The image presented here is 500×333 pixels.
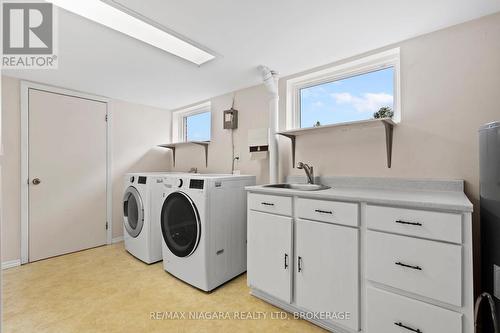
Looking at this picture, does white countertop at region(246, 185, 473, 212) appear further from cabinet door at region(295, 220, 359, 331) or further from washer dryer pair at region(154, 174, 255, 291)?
washer dryer pair at region(154, 174, 255, 291)

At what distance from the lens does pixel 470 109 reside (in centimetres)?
172

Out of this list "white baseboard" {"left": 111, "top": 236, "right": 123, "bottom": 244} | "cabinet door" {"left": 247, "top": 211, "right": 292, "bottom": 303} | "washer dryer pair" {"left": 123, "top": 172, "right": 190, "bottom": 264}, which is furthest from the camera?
"white baseboard" {"left": 111, "top": 236, "right": 123, "bottom": 244}

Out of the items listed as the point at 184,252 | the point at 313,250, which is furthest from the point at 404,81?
the point at 184,252

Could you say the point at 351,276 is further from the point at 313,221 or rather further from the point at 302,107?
the point at 302,107

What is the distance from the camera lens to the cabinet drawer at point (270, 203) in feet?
6.21

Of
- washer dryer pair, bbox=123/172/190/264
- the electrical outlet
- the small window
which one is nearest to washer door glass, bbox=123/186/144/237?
washer dryer pair, bbox=123/172/190/264

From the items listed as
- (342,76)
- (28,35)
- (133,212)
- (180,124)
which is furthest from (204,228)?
(180,124)

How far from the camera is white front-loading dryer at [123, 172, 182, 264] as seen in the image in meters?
2.76

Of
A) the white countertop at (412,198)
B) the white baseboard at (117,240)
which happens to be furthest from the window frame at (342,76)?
the white baseboard at (117,240)

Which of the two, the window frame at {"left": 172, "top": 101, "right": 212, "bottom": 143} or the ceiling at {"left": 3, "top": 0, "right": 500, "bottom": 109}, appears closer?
the ceiling at {"left": 3, "top": 0, "right": 500, "bottom": 109}

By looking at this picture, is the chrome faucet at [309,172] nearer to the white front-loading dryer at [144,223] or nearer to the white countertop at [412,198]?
the white countertop at [412,198]

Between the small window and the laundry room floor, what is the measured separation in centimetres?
184

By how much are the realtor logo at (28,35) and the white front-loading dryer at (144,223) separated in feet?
4.54

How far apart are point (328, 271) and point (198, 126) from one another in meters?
2.80
